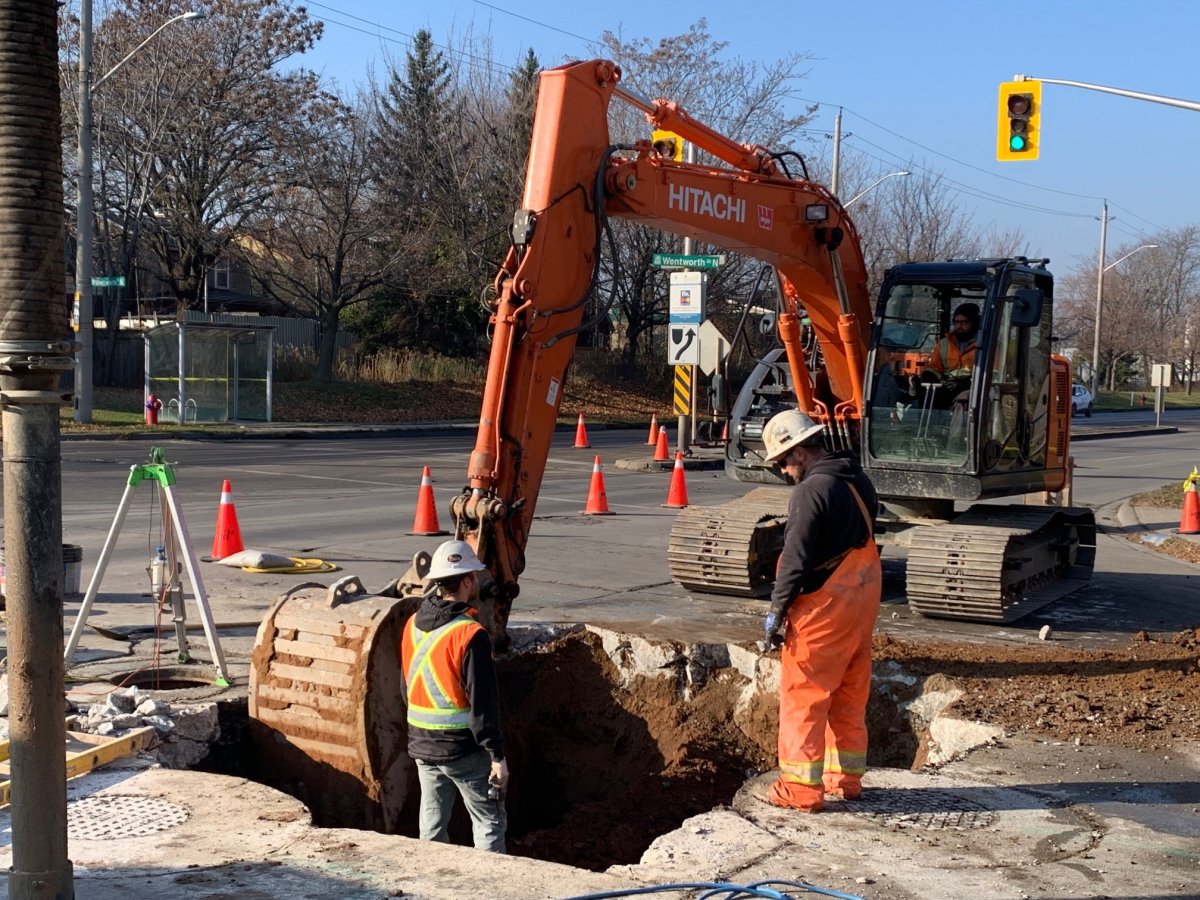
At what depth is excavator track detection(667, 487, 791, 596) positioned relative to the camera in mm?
11242

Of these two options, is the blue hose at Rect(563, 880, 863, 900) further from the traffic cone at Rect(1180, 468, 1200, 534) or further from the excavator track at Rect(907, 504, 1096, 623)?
the traffic cone at Rect(1180, 468, 1200, 534)

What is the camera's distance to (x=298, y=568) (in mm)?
12305

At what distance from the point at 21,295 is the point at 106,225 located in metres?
33.8

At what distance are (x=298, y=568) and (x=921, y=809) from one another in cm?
767

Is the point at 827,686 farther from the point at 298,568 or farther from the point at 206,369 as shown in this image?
the point at 206,369

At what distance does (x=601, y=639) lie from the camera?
9406 millimetres

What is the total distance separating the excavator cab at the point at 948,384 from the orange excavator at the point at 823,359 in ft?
0.06

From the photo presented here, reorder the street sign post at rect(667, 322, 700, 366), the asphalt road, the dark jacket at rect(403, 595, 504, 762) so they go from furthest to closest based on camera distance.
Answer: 1. the street sign post at rect(667, 322, 700, 366)
2. the asphalt road
3. the dark jacket at rect(403, 595, 504, 762)

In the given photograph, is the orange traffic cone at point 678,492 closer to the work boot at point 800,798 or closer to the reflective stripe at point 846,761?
the reflective stripe at point 846,761

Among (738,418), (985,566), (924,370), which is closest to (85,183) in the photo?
(738,418)

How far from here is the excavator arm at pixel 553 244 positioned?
7.48 meters

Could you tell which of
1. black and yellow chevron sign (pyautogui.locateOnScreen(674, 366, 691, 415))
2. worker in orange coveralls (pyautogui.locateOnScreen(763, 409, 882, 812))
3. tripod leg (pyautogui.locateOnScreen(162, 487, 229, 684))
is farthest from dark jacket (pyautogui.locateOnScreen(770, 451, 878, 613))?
black and yellow chevron sign (pyautogui.locateOnScreen(674, 366, 691, 415))

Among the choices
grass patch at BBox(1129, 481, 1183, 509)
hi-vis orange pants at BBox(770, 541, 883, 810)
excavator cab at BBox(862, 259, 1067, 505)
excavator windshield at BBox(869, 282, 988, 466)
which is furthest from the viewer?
grass patch at BBox(1129, 481, 1183, 509)

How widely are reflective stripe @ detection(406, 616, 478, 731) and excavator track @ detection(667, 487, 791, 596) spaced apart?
5.69m
